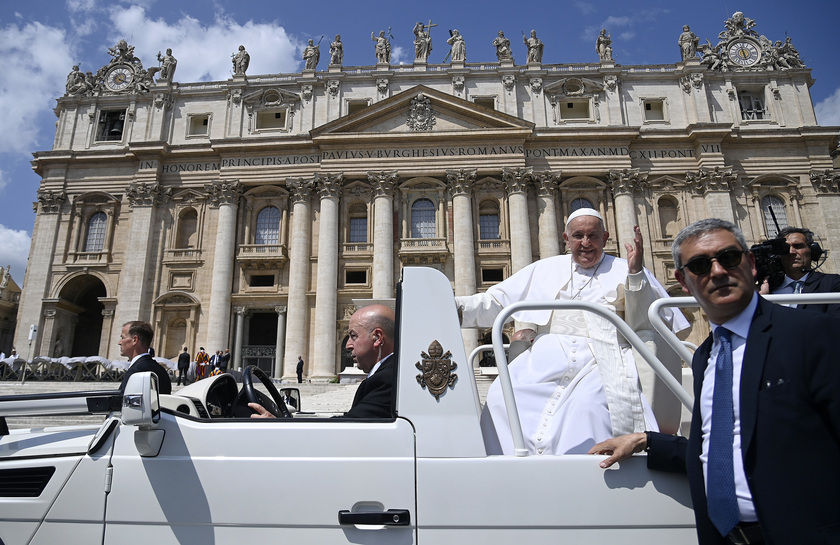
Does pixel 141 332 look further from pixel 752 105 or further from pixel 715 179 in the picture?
pixel 752 105

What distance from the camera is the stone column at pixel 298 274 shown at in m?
25.0

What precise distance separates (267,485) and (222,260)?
26242mm

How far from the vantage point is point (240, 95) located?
29734 millimetres

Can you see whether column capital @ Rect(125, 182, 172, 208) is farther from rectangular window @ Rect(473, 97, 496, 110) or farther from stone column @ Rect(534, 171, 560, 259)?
stone column @ Rect(534, 171, 560, 259)

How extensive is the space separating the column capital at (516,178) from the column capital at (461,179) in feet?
5.62

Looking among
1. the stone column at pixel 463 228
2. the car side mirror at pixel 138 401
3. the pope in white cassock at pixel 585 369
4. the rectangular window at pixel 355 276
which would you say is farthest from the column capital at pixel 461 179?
the car side mirror at pixel 138 401

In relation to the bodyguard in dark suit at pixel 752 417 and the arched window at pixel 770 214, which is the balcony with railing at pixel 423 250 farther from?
the bodyguard in dark suit at pixel 752 417

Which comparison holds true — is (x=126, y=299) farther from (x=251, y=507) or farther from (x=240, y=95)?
(x=251, y=507)

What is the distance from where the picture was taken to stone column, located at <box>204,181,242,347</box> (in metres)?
25.4

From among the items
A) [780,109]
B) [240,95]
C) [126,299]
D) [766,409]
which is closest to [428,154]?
[240,95]

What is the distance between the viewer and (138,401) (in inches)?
81.4

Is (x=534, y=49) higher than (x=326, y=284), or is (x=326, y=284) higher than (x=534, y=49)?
(x=534, y=49)

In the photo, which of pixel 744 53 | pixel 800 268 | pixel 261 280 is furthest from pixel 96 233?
pixel 744 53

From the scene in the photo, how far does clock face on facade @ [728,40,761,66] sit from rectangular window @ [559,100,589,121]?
989 centimetres
